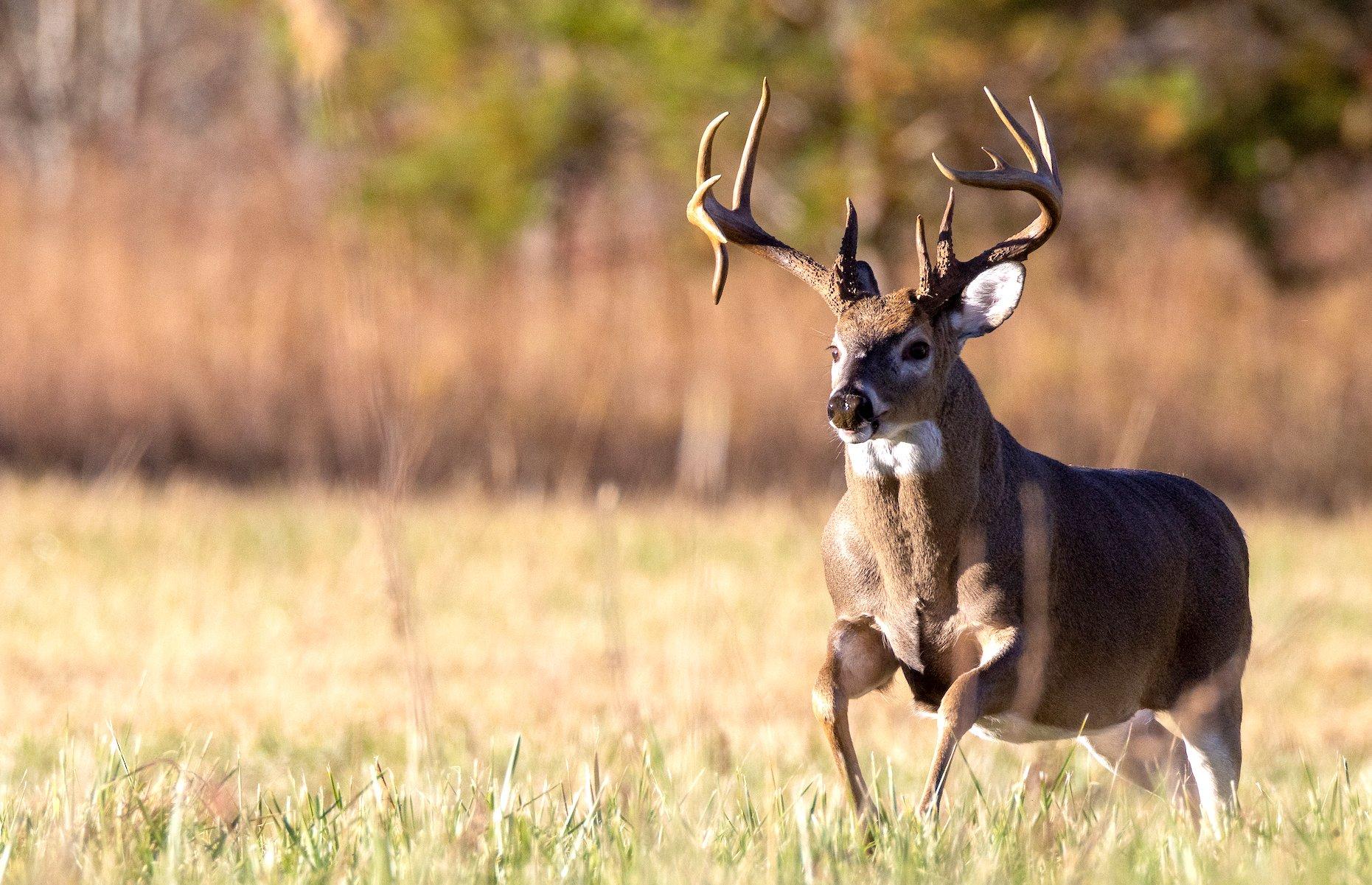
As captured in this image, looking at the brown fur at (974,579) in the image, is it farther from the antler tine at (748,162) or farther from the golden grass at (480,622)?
the golden grass at (480,622)

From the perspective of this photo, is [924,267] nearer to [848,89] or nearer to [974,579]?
[974,579]

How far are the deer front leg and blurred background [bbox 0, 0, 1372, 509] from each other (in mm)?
8431

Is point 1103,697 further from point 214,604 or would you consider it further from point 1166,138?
point 1166,138

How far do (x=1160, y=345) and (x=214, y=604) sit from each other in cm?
905

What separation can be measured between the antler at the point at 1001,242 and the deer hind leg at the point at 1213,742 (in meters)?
1.07

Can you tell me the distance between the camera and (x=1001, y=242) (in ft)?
11.9

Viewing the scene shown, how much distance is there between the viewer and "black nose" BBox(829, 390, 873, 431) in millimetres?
3283

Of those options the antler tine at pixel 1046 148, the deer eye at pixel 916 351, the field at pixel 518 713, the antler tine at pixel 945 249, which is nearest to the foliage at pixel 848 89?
the field at pixel 518 713

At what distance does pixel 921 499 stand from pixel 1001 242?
546 mm

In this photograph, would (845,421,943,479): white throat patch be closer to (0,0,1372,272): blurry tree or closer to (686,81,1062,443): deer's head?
(686,81,1062,443): deer's head

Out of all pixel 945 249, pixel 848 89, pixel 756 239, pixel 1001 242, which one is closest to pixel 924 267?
pixel 945 249

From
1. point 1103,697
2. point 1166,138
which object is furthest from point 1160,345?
point 1103,697

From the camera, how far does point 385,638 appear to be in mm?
7793

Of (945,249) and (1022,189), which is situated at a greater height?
(1022,189)
